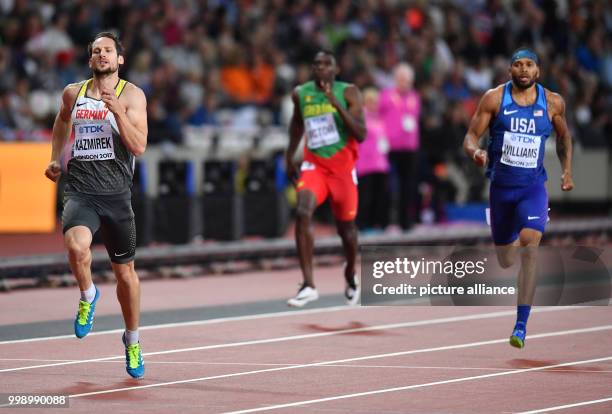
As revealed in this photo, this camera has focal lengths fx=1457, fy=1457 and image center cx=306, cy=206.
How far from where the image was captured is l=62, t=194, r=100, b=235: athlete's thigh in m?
9.92

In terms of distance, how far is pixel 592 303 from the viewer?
50.0ft

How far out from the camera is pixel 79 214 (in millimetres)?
9930

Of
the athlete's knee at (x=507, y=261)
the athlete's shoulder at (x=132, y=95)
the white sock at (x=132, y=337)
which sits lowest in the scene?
the white sock at (x=132, y=337)

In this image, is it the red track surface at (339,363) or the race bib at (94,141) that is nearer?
the red track surface at (339,363)

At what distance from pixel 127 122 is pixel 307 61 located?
53.0 ft

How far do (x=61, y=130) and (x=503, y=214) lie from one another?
151 inches

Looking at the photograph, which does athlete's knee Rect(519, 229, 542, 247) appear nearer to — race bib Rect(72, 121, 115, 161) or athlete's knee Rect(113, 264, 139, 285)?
athlete's knee Rect(113, 264, 139, 285)

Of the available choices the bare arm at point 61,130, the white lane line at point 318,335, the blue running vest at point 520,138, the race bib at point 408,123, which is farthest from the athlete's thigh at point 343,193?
the race bib at point 408,123

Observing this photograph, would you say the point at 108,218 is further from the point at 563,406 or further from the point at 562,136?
the point at 562,136

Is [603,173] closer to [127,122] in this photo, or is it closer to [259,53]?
[259,53]

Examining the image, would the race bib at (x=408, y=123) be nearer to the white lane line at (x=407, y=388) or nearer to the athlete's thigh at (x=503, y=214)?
the athlete's thigh at (x=503, y=214)

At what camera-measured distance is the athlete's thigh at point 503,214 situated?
12.0m

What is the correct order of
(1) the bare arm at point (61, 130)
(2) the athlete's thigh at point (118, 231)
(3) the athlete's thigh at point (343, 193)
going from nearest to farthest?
1. (2) the athlete's thigh at point (118, 231)
2. (1) the bare arm at point (61, 130)
3. (3) the athlete's thigh at point (343, 193)

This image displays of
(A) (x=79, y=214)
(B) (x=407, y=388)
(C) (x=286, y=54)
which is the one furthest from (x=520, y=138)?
(C) (x=286, y=54)
